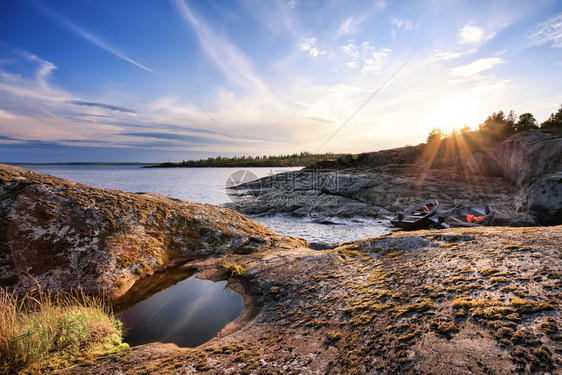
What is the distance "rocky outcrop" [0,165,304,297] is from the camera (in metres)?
4.95

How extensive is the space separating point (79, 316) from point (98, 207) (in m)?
3.72

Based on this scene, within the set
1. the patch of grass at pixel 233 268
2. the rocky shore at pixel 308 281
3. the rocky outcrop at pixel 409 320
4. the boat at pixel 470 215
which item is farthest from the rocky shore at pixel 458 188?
the patch of grass at pixel 233 268

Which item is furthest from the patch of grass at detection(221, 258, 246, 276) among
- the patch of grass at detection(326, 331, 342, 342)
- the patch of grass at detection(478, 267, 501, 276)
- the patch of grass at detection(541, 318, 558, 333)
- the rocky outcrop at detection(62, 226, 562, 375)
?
the patch of grass at detection(541, 318, 558, 333)

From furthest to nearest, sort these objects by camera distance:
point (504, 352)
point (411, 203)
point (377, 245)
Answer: point (411, 203)
point (377, 245)
point (504, 352)

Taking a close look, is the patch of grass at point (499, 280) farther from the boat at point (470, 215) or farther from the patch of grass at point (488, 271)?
the boat at point (470, 215)

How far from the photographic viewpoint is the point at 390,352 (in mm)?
2400

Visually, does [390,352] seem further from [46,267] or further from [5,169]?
[5,169]

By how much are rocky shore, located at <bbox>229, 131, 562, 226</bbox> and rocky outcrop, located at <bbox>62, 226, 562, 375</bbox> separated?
15071 mm

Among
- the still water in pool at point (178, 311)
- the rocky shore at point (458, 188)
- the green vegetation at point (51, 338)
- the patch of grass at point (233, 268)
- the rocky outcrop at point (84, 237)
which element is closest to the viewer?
the green vegetation at point (51, 338)

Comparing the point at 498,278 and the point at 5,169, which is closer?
the point at 498,278

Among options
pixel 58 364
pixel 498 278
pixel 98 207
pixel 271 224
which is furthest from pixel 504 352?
pixel 271 224

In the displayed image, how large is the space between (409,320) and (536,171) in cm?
2482

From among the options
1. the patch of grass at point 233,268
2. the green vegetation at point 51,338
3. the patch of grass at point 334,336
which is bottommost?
the patch of grass at point 233,268

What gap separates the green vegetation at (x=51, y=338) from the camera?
2809mm
